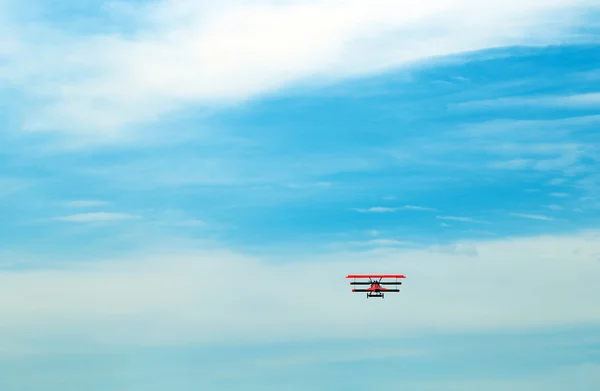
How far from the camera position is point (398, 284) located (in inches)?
2704

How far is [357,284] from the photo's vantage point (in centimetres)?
6862

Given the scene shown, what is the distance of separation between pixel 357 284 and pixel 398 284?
12.1 meters
